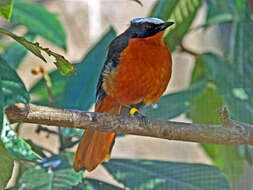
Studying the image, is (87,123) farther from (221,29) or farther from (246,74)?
(221,29)

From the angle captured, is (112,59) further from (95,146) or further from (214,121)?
(214,121)

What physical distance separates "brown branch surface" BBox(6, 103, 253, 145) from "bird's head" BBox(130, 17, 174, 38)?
386 mm

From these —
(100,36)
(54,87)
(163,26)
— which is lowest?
(100,36)

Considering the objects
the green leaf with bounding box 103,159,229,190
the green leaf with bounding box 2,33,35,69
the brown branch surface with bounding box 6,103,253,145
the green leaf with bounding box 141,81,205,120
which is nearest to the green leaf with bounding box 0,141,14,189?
the brown branch surface with bounding box 6,103,253,145

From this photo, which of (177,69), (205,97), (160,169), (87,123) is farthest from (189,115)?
(177,69)

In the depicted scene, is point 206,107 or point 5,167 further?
point 206,107

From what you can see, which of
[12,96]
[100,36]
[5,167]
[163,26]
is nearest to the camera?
[5,167]

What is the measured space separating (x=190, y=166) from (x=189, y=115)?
453mm

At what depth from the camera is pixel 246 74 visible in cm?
160

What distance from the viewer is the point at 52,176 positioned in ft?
4.42

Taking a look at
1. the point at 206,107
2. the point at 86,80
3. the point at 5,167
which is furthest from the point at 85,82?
the point at 5,167

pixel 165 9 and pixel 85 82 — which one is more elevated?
pixel 165 9

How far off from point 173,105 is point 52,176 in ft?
1.58

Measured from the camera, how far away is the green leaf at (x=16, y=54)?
1815 millimetres
